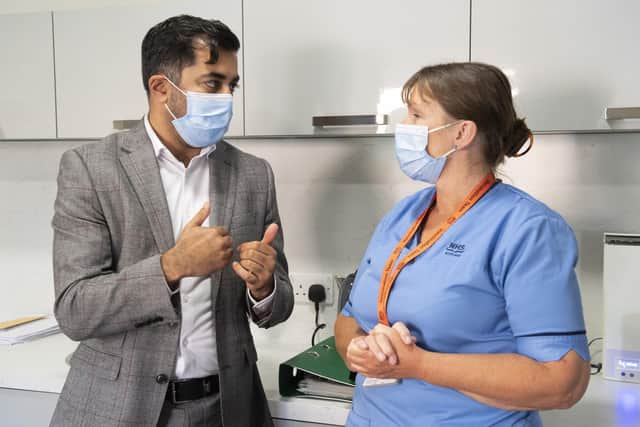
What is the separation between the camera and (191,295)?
4.30 ft

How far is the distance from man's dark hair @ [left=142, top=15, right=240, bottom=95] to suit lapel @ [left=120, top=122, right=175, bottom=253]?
0.20m

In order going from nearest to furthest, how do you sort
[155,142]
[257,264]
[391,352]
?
[391,352] → [257,264] → [155,142]

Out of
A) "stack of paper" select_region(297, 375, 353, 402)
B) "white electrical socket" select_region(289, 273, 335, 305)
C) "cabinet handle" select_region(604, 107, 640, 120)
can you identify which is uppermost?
"cabinet handle" select_region(604, 107, 640, 120)

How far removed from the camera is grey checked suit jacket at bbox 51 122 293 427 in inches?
46.2

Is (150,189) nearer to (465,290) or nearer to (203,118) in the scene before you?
(203,118)

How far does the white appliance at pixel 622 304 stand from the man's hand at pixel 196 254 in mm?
1042

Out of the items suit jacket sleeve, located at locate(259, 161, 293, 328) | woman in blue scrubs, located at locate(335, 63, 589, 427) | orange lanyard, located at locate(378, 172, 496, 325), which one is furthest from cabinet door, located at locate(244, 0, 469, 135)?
orange lanyard, located at locate(378, 172, 496, 325)

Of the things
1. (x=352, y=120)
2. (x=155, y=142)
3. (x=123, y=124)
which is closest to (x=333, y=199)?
(x=352, y=120)

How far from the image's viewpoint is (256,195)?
1413 millimetres

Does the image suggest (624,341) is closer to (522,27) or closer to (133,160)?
(522,27)

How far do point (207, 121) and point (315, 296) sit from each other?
2.85 ft

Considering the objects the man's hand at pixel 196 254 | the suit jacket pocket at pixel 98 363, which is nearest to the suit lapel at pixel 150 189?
the man's hand at pixel 196 254

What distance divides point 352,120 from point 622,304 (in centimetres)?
86

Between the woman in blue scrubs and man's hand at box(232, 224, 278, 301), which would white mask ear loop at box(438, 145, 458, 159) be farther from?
man's hand at box(232, 224, 278, 301)
